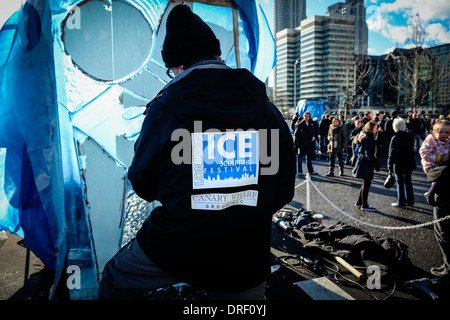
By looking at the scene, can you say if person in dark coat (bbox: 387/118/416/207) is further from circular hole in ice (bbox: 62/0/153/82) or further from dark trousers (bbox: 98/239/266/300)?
dark trousers (bbox: 98/239/266/300)

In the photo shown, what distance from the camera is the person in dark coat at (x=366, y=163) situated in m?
5.84

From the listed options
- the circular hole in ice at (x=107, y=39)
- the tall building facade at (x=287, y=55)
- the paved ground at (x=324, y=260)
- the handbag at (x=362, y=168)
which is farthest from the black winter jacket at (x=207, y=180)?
the tall building facade at (x=287, y=55)

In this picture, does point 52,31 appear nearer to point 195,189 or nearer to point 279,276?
point 195,189

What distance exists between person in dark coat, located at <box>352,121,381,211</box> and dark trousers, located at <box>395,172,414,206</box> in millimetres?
549

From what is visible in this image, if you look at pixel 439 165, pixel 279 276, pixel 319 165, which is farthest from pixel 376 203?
pixel 319 165

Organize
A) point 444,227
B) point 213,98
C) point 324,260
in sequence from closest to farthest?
point 213,98 → point 444,227 → point 324,260

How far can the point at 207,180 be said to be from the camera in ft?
4.45

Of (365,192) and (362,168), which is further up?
(362,168)

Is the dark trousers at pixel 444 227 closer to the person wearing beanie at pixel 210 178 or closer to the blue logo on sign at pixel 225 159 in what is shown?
the person wearing beanie at pixel 210 178

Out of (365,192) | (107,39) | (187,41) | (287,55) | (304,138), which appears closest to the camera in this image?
(187,41)

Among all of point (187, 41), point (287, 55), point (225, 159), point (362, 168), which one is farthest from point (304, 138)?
point (287, 55)

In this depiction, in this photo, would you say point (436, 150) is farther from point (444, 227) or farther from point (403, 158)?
point (403, 158)

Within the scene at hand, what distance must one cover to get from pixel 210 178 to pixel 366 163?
541 cm

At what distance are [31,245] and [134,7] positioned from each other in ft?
8.42
